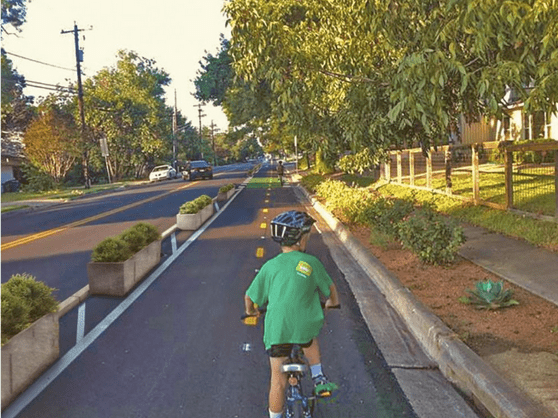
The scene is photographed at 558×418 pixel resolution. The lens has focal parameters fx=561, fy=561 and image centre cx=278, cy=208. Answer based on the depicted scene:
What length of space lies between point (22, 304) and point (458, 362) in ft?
13.8

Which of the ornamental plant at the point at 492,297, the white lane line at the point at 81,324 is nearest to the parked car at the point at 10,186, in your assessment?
the white lane line at the point at 81,324

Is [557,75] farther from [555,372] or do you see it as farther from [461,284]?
[461,284]

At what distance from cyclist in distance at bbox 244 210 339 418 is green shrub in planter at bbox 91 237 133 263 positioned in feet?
19.1

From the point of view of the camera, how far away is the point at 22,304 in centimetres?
557

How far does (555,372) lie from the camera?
15.6 ft

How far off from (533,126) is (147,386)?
2841cm

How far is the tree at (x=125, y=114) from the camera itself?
212ft

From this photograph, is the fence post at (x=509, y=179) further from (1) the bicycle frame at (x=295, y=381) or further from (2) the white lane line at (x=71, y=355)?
(1) the bicycle frame at (x=295, y=381)

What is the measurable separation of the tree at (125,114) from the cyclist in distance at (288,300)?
6299 centimetres

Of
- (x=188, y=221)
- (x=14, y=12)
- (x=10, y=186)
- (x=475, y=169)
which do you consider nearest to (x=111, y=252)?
(x=188, y=221)

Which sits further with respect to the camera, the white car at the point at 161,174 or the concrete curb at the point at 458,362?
the white car at the point at 161,174

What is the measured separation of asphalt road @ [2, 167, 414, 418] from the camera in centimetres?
472

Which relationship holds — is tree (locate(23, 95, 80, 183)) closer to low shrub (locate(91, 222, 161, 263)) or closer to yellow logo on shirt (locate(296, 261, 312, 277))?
low shrub (locate(91, 222, 161, 263))

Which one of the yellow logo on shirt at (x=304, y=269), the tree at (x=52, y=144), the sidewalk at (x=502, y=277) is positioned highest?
the tree at (x=52, y=144)
